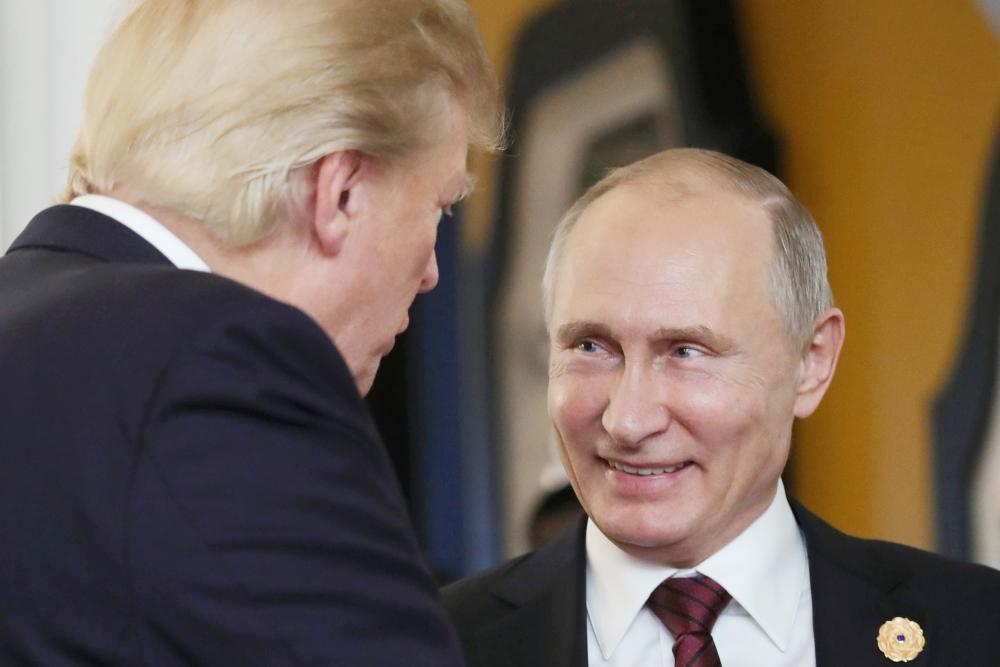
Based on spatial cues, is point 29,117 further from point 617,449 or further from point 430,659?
point 430,659

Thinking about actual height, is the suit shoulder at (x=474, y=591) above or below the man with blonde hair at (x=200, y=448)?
below

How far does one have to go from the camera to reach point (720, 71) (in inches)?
109

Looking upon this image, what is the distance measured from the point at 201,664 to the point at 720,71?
6.75ft

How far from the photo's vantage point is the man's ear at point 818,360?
203 cm

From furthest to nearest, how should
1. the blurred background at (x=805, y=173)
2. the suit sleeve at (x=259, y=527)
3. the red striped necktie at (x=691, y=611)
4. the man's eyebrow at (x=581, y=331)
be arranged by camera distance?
the blurred background at (x=805, y=173)
the man's eyebrow at (x=581, y=331)
the red striped necktie at (x=691, y=611)
the suit sleeve at (x=259, y=527)

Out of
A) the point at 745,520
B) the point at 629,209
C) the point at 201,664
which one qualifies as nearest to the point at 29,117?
the point at 629,209

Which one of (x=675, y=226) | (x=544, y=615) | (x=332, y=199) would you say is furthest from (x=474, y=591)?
(x=332, y=199)

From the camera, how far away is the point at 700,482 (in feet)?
6.25

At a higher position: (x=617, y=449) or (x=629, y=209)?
(x=629, y=209)

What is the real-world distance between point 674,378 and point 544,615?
0.38 metres

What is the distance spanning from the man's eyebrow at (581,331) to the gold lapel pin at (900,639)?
54 centimetres

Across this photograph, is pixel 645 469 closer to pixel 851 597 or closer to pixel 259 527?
pixel 851 597

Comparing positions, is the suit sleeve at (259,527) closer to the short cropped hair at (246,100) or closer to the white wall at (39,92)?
the short cropped hair at (246,100)

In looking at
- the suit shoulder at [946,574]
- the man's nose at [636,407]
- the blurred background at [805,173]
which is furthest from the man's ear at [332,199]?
the blurred background at [805,173]
